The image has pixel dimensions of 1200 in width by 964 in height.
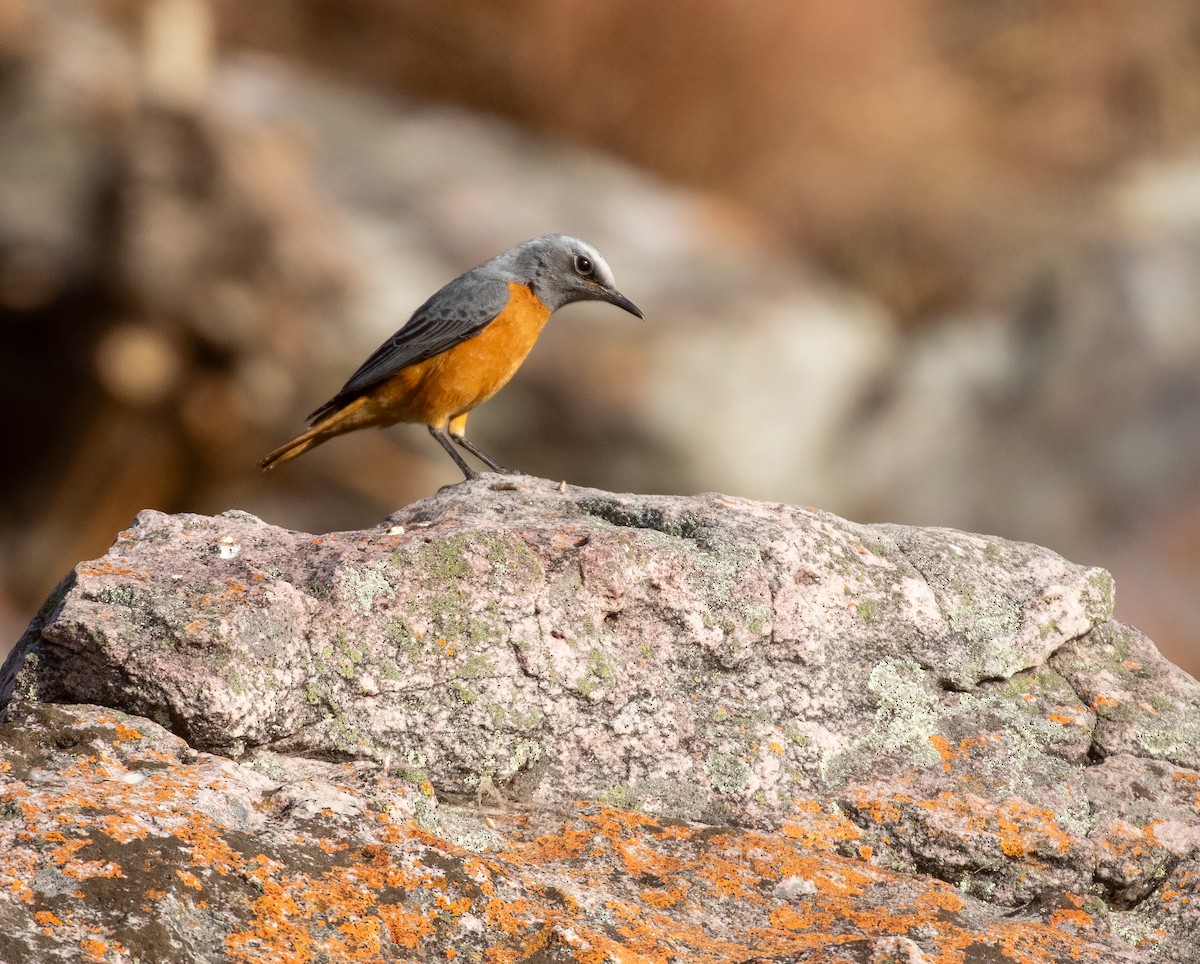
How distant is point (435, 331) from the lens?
7.21 m

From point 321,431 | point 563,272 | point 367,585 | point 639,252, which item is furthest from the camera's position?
point 639,252

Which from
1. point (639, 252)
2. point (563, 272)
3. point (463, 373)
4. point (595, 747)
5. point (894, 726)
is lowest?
point (595, 747)

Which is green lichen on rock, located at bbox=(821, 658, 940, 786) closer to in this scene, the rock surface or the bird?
the rock surface

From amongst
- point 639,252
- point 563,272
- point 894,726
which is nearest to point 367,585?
point 894,726

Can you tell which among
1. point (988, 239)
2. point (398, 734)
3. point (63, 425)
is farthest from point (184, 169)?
point (398, 734)

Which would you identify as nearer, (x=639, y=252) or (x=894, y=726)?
(x=894, y=726)

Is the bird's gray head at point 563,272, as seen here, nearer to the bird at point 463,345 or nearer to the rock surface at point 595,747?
the bird at point 463,345

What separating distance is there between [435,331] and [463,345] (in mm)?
161

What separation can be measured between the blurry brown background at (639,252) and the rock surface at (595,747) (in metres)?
9.93

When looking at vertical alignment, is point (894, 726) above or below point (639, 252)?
below

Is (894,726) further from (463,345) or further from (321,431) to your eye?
(321,431)

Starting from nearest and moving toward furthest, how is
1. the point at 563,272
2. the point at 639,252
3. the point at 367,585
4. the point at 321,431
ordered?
the point at 367,585
the point at 321,431
the point at 563,272
the point at 639,252

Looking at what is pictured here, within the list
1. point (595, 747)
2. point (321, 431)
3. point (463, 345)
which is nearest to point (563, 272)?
point (463, 345)

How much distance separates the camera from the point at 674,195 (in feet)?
60.4
